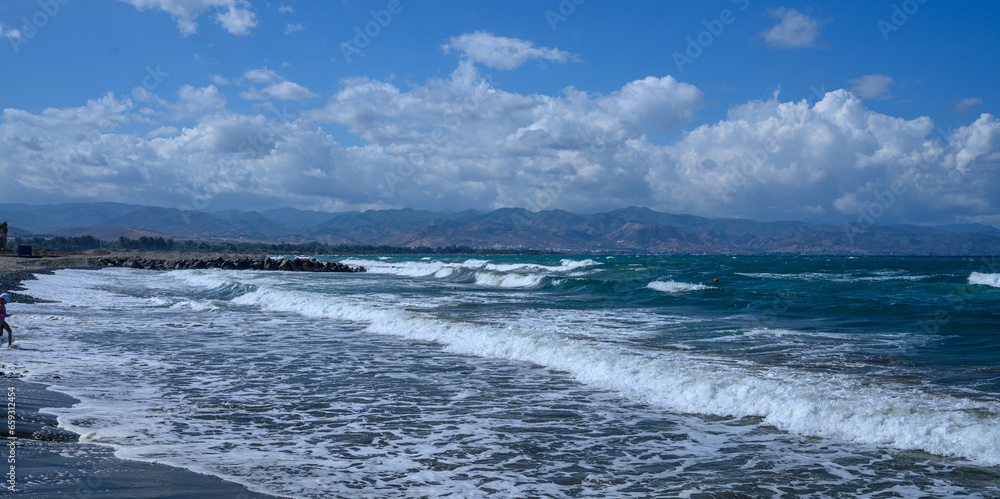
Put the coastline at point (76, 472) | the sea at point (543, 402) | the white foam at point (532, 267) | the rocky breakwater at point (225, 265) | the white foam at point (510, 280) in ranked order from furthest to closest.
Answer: the rocky breakwater at point (225, 265)
the white foam at point (532, 267)
the white foam at point (510, 280)
the sea at point (543, 402)
the coastline at point (76, 472)

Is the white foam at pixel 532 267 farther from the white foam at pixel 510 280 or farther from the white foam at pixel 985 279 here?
the white foam at pixel 985 279

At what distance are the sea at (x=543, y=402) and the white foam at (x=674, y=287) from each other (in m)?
11.9

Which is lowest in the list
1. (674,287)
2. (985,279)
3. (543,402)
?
(543,402)

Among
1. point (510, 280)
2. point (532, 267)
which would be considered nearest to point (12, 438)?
point (510, 280)

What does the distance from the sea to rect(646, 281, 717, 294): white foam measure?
39.2 ft

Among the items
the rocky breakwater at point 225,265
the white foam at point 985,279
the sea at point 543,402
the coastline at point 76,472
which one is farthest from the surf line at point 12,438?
the rocky breakwater at point 225,265

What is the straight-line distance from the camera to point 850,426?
318 inches

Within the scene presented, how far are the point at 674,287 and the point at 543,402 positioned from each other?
2611 centimetres

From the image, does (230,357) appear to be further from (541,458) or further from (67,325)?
(541,458)

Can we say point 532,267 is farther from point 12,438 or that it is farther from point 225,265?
point 12,438

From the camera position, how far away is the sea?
638 cm

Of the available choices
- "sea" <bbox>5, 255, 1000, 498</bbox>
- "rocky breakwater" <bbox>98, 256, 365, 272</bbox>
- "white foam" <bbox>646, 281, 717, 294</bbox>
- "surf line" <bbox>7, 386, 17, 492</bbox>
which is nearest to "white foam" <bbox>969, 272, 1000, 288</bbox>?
"white foam" <bbox>646, 281, 717, 294</bbox>

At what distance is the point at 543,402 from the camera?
9.71 meters

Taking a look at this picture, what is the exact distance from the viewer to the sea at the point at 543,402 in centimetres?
638
